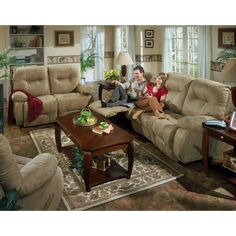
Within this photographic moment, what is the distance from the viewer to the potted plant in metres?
6.45

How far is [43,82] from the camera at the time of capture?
14.5 feet

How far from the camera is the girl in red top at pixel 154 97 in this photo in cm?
342

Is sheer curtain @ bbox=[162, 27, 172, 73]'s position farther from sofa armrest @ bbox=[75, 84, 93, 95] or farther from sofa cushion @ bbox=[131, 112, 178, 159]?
sofa cushion @ bbox=[131, 112, 178, 159]

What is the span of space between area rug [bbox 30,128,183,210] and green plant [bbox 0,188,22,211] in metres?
0.65

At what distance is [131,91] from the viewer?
3936mm

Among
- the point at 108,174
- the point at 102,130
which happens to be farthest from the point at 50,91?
the point at 108,174

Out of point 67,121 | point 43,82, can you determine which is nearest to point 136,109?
point 67,121

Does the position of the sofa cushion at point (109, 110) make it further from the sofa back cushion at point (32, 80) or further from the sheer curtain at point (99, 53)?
the sheer curtain at point (99, 53)

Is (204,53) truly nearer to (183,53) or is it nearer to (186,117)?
(183,53)

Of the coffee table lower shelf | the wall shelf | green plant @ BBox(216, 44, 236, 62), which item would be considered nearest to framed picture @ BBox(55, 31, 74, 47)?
the wall shelf

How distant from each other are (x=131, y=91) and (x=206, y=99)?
1.16 metres

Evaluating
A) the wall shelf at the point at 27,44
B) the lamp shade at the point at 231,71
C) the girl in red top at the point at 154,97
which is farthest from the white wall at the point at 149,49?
the lamp shade at the point at 231,71
